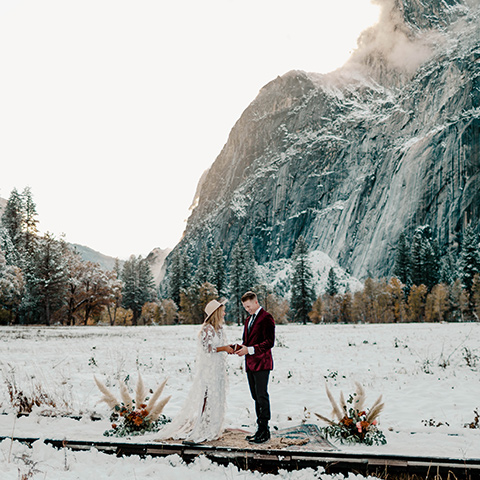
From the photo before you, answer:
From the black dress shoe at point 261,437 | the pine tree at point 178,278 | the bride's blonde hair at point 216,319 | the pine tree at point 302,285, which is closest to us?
the black dress shoe at point 261,437

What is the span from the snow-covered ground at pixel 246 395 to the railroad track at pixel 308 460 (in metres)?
0.18

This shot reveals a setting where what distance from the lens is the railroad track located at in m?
5.00

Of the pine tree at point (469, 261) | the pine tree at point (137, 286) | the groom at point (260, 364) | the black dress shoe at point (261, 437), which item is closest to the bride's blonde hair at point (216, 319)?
the groom at point (260, 364)

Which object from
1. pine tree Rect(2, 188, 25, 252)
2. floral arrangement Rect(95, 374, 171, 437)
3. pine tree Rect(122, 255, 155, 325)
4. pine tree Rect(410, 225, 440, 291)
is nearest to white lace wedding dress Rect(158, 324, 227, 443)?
floral arrangement Rect(95, 374, 171, 437)

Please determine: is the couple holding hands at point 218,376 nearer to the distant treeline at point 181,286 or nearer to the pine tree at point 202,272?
the distant treeline at point 181,286

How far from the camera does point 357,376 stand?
41.2 feet

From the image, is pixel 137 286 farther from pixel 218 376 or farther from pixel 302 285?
pixel 218 376

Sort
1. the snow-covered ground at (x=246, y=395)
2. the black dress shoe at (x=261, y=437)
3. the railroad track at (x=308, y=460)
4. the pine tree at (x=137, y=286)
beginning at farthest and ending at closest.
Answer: the pine tree at (x=137, y=286)
the black dress shoe at (x=261, y=437)
the snow-covered ground at (x=246, y=395)
the railroad track at (x=308, y=460)

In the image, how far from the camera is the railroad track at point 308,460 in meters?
5.00

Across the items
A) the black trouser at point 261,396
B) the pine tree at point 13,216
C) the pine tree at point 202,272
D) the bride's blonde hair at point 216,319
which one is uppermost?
the pine tree at point 13,216

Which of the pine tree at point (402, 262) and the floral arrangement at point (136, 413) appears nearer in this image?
the floral arrangement at point (136, 413)

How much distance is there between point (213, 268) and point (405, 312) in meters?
39.3

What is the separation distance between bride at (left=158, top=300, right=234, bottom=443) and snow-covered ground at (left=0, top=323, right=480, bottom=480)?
0.74 metres

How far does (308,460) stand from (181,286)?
7259cm
